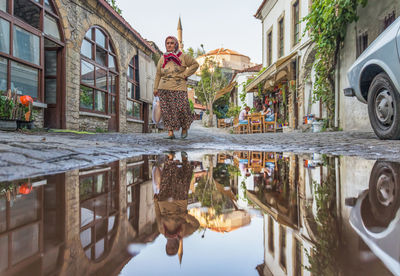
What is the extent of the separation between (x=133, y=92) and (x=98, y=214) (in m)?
12.3

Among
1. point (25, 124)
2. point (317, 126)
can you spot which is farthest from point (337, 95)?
point (25, 124)

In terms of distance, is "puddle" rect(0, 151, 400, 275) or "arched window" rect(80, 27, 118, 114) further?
"arched window" rect(80, 27, 118, 114)

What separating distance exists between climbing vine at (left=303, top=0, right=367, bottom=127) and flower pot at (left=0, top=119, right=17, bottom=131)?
297 inches

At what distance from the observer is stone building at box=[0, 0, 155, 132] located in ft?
21.3

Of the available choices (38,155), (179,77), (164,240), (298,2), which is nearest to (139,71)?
(298,2)

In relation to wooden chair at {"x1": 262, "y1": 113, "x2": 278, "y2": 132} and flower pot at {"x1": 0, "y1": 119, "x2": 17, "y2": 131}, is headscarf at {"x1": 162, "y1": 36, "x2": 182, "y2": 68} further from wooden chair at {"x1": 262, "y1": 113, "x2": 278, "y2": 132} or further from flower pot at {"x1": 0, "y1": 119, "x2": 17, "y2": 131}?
wooden chair at {"x1": 262, "y1": 113, "x2": 278, "y2": 132}

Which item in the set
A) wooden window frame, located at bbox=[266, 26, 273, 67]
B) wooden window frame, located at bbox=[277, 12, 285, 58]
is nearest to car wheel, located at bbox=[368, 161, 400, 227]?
wooden window frame, located at bbox=[277, 12, 285, 58]

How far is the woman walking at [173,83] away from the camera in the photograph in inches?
194

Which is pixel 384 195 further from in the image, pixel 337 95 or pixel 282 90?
pixel 282 90

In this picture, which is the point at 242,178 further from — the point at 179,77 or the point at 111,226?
the point at 179,77

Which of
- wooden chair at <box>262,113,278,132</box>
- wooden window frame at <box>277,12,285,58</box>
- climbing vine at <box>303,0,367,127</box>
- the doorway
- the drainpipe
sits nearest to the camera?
climbing vine at <box>303,0,367,127</box>

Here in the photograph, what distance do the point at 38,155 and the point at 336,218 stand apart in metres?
2.13

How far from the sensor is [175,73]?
4.98m

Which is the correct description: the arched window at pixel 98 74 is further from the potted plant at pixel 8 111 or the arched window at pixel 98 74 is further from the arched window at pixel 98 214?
the arched window at pixel 98 214
